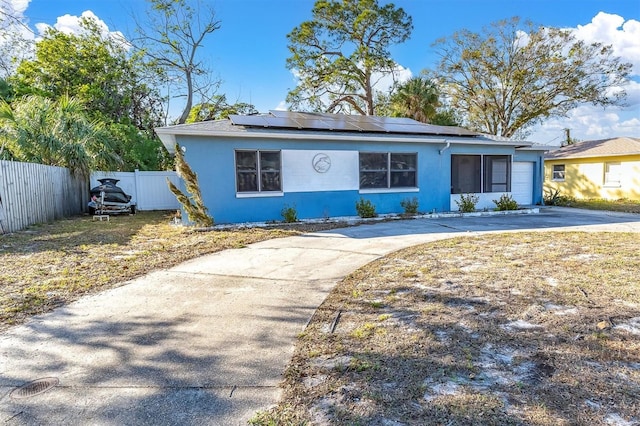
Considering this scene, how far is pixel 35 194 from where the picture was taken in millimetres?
10477

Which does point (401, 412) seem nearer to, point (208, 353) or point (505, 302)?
point (208, 353)

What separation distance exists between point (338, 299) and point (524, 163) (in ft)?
47.6

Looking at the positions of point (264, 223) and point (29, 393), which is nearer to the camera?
point (29, 393)

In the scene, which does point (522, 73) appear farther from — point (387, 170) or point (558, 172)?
point (387, 170)

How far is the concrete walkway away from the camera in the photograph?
7.70ft

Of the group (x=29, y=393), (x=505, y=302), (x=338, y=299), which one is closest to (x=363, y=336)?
(x=338, y=299)

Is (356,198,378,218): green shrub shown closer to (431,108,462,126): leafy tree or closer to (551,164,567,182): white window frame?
(431,108,462,126): leafy tree

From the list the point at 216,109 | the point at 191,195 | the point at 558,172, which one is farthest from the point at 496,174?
the point at 216,109

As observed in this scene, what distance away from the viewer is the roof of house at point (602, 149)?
17984 millimetres

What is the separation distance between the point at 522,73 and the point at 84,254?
24.0 metres

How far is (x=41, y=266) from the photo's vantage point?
588 centimetres

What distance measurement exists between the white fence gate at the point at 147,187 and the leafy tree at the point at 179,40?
8.28m

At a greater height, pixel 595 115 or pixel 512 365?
pixel 595 115

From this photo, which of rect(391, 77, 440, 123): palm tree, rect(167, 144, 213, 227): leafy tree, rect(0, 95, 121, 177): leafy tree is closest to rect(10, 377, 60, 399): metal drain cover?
rect(167, 144, 213, 227): leafy tree
